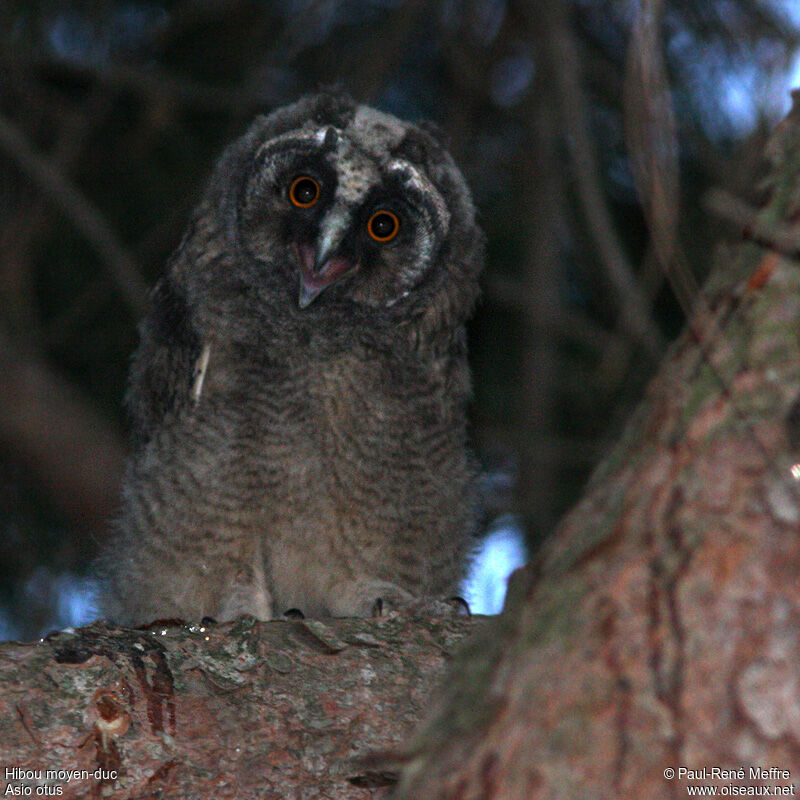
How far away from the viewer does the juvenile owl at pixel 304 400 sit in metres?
3.22

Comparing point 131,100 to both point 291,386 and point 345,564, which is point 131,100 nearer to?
point 291,386

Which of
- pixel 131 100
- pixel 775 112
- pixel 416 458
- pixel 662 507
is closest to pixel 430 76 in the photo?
pixel 131 100

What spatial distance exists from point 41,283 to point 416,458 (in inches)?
80.5

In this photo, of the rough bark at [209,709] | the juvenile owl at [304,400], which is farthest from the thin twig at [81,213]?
the rough bark at [209,709]

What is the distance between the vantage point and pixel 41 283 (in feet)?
15.4

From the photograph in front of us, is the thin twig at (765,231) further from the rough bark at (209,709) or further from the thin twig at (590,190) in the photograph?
the rough bark at (209,709)

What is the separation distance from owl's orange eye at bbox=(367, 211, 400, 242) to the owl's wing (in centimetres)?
58

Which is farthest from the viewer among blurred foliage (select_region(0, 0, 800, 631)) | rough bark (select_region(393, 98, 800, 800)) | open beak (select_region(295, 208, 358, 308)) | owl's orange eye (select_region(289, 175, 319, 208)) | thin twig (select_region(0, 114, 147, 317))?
blurred foliage (select_region(0, 0, 800, 631))

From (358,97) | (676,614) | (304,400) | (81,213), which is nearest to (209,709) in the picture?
(304,400)

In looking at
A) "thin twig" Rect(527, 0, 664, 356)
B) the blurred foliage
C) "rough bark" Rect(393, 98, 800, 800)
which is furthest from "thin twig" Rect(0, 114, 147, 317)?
"rough bark" Rect(393, 98, 800, 800)

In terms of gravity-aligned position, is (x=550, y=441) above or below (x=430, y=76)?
below

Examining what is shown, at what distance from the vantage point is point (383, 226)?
3.33 meters

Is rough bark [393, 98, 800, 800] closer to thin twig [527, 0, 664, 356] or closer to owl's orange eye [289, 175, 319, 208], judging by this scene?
thin twig [527, 0, 664, 356]

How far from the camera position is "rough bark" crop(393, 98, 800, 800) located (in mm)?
1288
